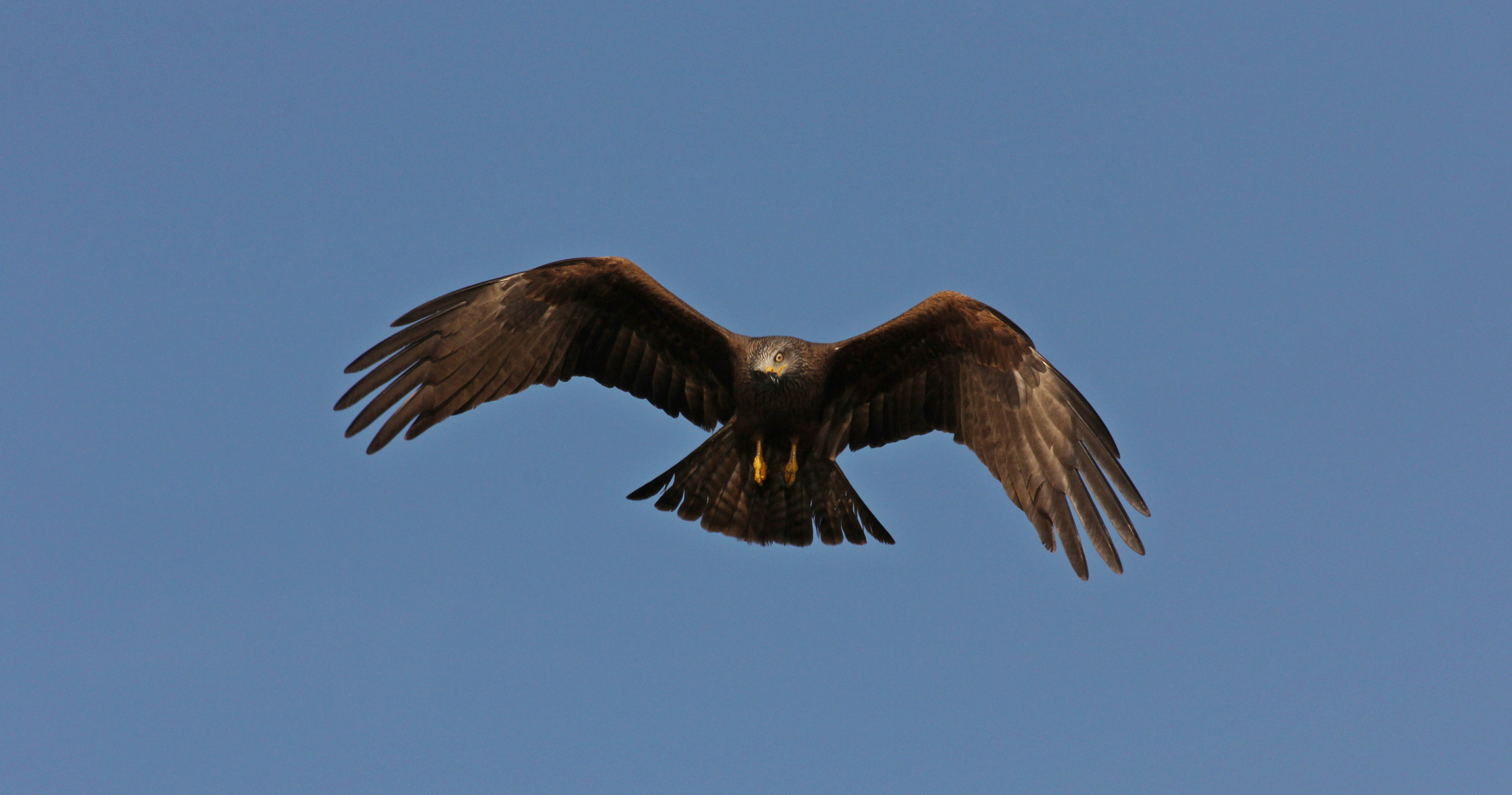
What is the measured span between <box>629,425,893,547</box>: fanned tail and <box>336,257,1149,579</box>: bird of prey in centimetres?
1

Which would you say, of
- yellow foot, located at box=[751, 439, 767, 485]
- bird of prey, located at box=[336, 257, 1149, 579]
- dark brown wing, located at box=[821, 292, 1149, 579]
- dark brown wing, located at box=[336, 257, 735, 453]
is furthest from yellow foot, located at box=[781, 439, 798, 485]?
dark brown wing, located at box=[336, 257, 735, 453]

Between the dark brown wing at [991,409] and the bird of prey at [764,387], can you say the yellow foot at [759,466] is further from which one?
the dark brown wing at [991,409]

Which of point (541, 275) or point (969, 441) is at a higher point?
point (541, 275)

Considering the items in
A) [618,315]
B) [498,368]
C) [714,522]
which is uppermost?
[618,315]

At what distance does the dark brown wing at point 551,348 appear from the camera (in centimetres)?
798

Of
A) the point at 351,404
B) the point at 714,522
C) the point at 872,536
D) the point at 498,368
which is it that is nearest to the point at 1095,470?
the point at 872,536

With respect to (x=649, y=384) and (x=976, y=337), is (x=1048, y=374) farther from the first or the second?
(x=649, y=384)

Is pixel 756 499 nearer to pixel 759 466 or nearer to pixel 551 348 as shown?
pixel 759 466

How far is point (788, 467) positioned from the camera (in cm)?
877

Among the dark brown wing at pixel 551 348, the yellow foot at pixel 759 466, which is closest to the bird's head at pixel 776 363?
the dark brown wing at pixel 551 348

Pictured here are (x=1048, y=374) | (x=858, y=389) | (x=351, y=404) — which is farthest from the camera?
(x=858, y=389)

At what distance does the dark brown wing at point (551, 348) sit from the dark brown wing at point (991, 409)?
0.98 metres

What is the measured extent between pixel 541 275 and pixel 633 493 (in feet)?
5.61

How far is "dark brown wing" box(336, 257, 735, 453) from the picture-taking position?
314 inches
